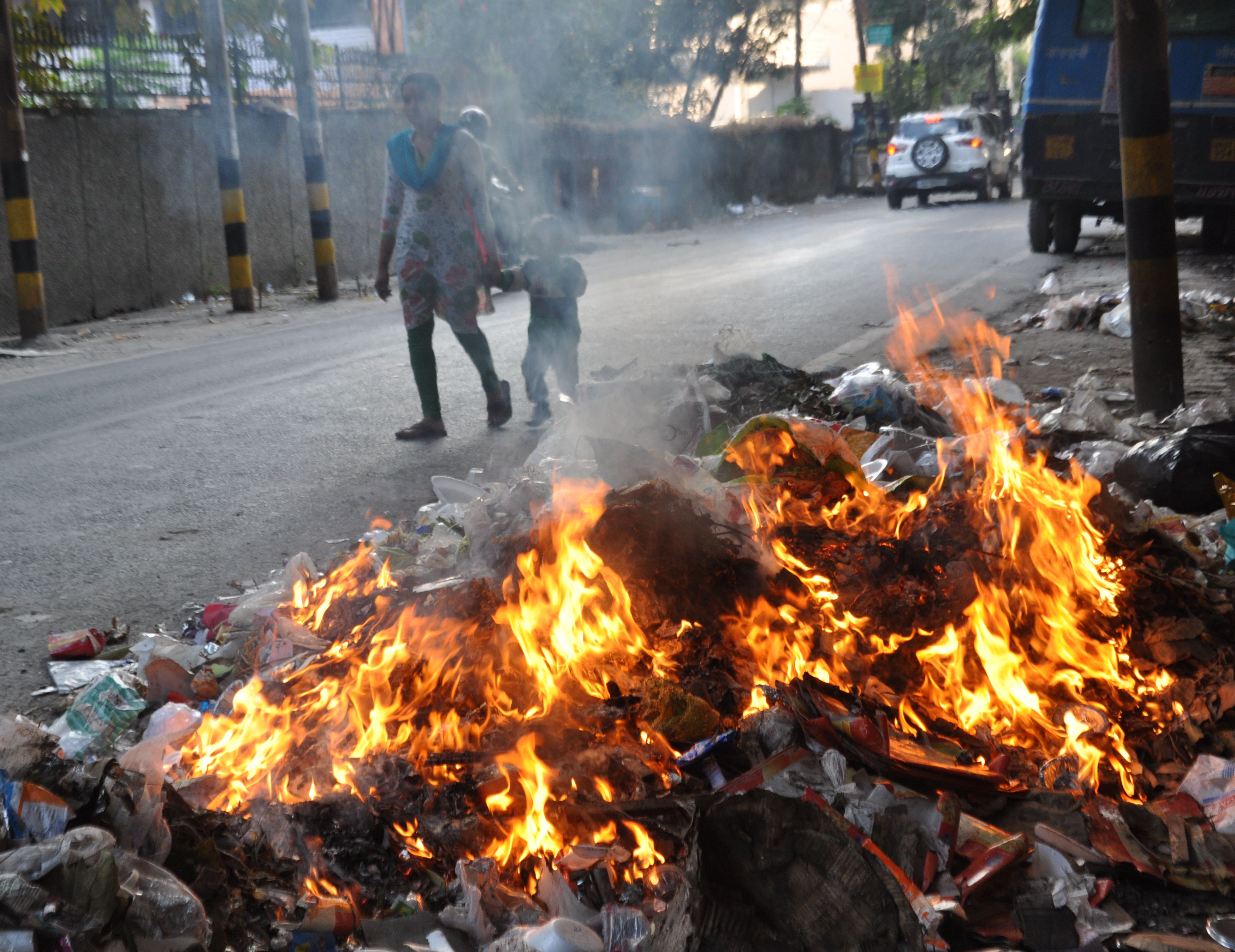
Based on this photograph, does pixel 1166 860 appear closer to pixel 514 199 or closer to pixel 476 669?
pixel 476 669

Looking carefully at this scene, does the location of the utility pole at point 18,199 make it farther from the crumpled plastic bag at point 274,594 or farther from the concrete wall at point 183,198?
the crumpled plastic bag at point 274,594

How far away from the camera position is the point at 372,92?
1783 cm

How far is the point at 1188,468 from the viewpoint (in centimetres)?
401

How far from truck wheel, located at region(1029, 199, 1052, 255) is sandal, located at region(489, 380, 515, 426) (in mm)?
9028

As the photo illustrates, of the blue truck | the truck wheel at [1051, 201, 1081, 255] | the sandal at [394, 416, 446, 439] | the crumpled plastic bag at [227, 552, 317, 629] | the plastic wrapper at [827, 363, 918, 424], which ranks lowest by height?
the crumpled plastic bag at [227, 552, 317, 629]

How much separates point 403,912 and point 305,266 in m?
14.7

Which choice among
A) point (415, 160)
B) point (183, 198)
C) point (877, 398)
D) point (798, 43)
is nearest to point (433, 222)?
point (415, 160)

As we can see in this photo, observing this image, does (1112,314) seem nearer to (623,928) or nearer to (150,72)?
(623,928)

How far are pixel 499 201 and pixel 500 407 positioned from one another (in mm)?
1107

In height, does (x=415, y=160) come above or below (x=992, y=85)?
below

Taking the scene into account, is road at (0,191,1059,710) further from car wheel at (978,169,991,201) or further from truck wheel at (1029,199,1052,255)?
car wheel at (978,169,991,201)

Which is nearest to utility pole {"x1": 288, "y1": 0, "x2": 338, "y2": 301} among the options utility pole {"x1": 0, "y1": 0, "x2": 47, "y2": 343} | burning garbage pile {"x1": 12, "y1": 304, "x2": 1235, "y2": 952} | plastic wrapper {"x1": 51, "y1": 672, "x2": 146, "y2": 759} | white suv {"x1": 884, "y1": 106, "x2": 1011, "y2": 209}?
utility pole {"x1": 0, "y1": 0, "x2": 47, "y2": 343}

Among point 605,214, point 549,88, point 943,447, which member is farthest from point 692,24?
point 943,447

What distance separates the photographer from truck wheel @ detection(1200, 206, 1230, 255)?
11.8 metres
